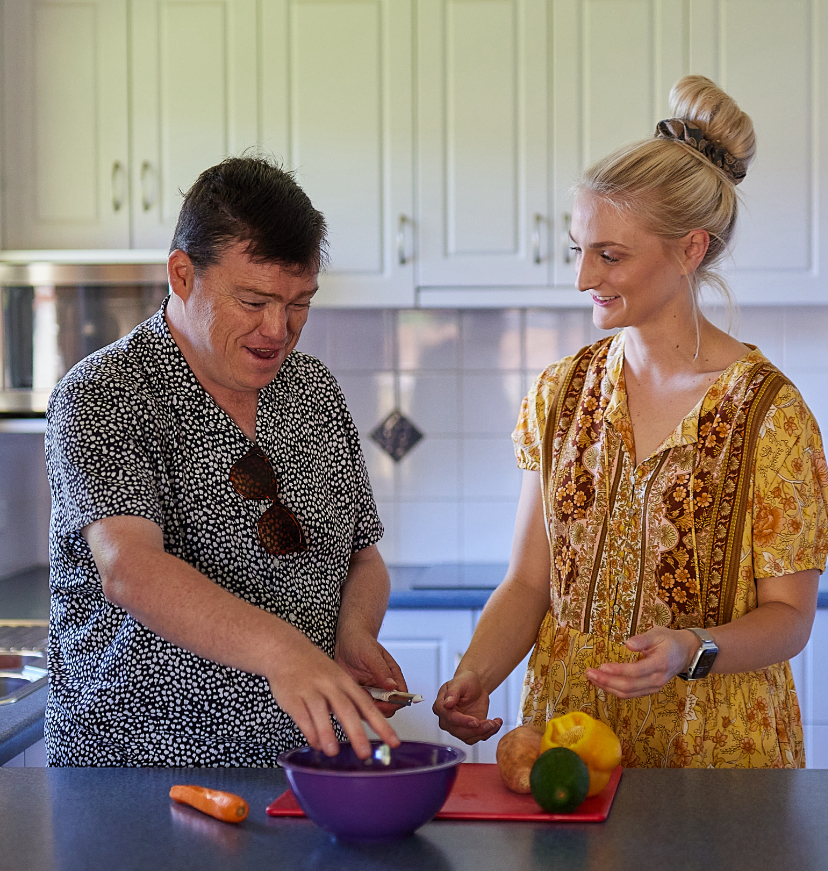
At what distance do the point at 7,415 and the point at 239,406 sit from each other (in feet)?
4.99

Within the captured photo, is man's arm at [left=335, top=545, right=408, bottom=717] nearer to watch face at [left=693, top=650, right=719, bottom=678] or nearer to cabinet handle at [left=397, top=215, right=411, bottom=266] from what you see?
watch face at [left=693, top=650, right=719, bottom=678]

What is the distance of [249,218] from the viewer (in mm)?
1236

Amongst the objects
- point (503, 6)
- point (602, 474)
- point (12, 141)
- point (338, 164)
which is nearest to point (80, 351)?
point (12, 141)

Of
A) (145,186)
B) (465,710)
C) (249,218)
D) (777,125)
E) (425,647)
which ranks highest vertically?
(777,125)

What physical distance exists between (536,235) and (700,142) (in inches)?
45.0

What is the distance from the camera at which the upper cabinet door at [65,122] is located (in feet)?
8.93

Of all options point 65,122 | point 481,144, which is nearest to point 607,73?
point 481,144

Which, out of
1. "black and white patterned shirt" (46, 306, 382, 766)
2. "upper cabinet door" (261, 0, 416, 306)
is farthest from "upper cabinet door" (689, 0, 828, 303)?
"black and white patterned shirt" (46, 306, 382, 766)

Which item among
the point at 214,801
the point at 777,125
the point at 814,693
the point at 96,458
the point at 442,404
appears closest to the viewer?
the point at 214,801

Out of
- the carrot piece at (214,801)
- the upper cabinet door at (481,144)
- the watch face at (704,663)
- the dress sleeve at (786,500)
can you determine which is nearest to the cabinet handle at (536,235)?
the upper cabinet door at (481,144)

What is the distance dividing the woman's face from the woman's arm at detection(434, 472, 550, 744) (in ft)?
0.91

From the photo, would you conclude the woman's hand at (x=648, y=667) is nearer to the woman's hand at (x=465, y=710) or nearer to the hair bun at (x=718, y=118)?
the woman's hand at (x=465, y=710)

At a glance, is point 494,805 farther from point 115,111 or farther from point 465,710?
point 115,111

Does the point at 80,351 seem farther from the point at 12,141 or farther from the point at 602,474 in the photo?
the point at 602,474
